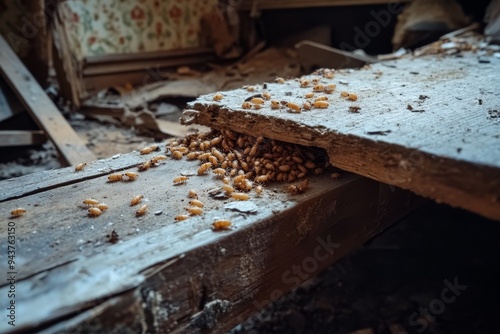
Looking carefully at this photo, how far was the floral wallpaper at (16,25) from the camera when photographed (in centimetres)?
388

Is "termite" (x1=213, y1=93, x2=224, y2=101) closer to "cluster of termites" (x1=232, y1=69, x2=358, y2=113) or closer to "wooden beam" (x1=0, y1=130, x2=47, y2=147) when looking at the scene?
"cluster of termites" (x1=232, y1=69, x2=358, y2=113)

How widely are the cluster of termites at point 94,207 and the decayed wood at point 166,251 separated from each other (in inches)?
0.9

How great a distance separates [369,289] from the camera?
2.57m

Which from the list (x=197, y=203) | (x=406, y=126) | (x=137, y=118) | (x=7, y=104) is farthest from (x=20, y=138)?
(x=406, y=126)

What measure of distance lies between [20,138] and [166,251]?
9.39 feet

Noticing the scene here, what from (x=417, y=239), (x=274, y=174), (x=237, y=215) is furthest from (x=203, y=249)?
(x=417, y=239)

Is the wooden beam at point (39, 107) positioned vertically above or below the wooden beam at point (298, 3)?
below

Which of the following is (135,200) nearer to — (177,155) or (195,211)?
(195,211)

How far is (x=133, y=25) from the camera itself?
204 inches

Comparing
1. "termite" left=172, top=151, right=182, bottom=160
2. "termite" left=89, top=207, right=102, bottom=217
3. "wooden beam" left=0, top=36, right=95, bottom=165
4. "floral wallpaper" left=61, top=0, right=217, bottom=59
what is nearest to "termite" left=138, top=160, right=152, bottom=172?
"termite" left=172, top=151, right=182, bottom=160

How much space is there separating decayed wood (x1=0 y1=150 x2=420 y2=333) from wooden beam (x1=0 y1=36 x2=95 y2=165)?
1.62 metres

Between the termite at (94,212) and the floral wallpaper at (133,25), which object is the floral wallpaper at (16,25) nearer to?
the floral wallpaper at (133,25)

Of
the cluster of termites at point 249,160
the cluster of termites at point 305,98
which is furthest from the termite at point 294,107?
the cluster of termites at point 249,160

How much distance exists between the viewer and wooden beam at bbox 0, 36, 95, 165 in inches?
120
